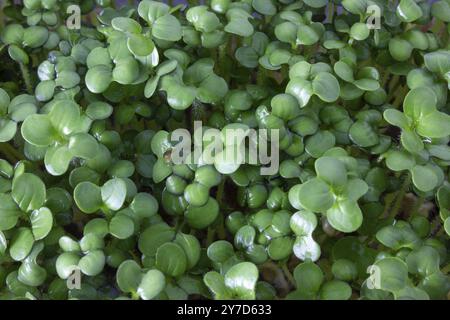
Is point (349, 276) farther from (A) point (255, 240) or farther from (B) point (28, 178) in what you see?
(B) point (28, 178)

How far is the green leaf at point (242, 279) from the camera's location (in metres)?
0.73

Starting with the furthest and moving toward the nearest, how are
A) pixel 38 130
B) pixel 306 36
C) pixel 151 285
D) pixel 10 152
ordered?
1. pixel 10 152
2. pixel 306 36
3. pixel 38 130
4. pixel 151 285

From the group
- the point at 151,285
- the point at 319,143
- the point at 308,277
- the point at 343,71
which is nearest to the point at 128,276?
the point at 151,285

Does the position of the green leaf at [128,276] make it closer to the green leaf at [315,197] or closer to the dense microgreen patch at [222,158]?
the dense microgreen patch at [222,158]

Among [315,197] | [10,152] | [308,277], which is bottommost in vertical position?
[10,152]

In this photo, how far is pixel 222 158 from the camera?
800mm

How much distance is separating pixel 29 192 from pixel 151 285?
22 cm

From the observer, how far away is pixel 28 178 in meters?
0.79

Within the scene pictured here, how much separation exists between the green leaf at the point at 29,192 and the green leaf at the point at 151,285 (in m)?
0.19

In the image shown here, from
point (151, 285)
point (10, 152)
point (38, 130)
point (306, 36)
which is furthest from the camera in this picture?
point (10, 152)

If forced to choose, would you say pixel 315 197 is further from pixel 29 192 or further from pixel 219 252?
pixel 29 192

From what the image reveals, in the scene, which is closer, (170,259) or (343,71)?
(170,259)

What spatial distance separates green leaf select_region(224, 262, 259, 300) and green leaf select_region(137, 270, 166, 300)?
86 mm

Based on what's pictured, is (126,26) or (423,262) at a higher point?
(126,26)
